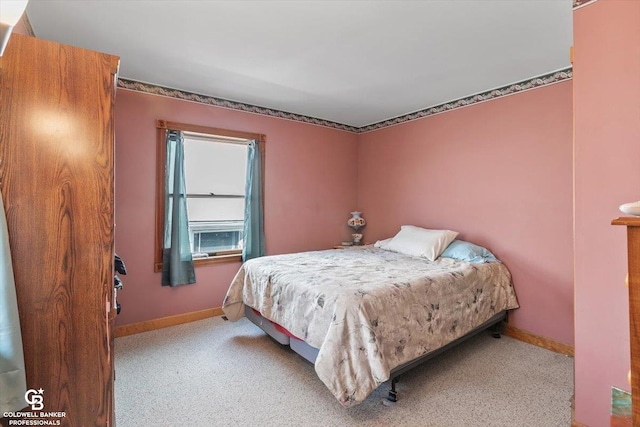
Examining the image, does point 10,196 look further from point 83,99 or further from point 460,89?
point 460,89

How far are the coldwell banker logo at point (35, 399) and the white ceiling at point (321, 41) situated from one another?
80.0 inches

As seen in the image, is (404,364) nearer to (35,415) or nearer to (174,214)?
(35,415)

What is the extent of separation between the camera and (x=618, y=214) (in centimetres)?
146

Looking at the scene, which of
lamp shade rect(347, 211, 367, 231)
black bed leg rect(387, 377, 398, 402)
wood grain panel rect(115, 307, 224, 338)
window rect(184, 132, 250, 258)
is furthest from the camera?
lamp shade rect(347, 211, 367, 231)

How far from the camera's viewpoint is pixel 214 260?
11.3 ft

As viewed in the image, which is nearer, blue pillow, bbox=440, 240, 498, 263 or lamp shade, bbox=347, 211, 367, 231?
blue pillow, bbox=440, 240, 498, 263

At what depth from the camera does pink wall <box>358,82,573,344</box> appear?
2.69 m

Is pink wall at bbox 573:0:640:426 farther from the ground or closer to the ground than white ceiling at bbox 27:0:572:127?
closer to the ground

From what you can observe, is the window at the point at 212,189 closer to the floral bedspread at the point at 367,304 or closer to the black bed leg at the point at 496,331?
the floral bedspread at the point at 367,304

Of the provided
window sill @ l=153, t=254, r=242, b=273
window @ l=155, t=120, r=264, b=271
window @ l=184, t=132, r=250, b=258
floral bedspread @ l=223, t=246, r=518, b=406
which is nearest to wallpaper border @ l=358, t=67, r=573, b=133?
floral bedspread @ l=223, t=246, r=518, b=406

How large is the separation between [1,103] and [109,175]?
15.3 inches

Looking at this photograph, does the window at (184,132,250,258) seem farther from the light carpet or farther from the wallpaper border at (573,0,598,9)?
the wallpaper border at (573,0,598,9)

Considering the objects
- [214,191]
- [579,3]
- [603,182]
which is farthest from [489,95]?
[214,191]

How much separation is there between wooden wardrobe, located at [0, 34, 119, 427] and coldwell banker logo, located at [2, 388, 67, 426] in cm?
2
